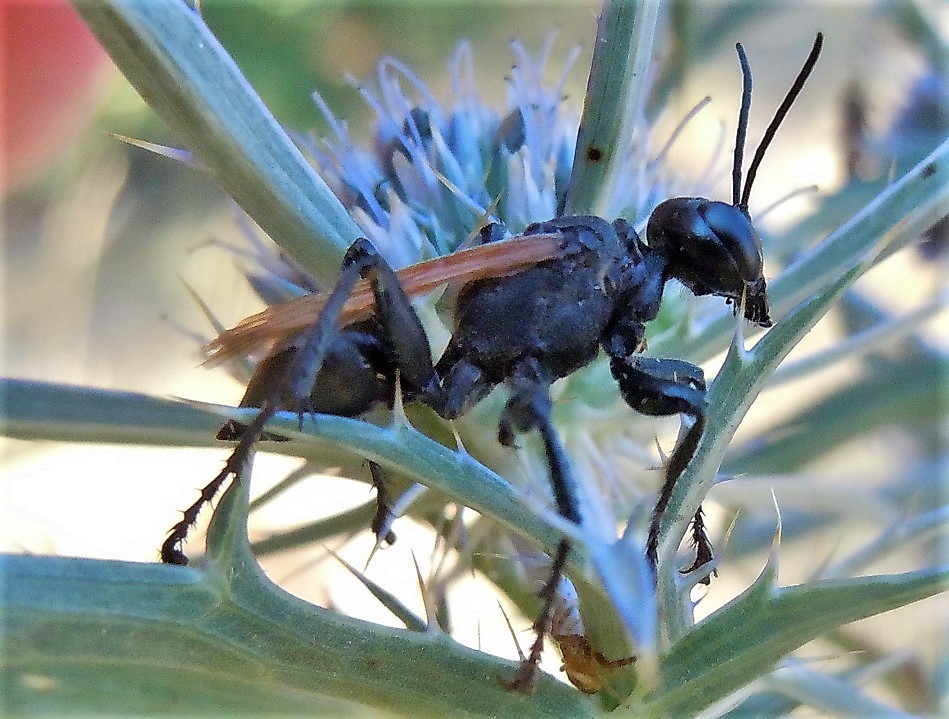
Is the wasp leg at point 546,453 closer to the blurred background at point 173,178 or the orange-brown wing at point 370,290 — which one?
the orange-brown wing at point 370,290

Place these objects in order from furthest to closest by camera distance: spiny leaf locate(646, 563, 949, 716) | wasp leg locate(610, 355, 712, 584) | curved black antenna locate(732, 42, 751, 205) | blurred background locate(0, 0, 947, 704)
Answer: blurred background locate(0, 0, 947, 704) < curved black antenna locate(732, 42, 751, 205) < wasp leg locate(610, 355, 712, 584) < spiny leaf locate(646, 563, 949, 716)

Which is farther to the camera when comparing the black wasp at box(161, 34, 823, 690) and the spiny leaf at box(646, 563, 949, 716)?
the black wasp at box(161, 34, 823, 690)

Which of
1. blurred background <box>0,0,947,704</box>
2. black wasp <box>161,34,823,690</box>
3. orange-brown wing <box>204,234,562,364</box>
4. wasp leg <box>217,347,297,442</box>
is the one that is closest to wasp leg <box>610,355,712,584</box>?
black wasp <box>161,34,823,690</box>

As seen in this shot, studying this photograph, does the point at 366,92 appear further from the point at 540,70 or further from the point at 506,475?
the point at 506,475

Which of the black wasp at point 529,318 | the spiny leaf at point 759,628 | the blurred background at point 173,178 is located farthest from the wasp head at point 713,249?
the blurred background at point 173,178

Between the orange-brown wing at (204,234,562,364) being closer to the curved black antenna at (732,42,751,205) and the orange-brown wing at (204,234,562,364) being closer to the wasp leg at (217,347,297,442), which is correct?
the wasp leg at (217,347,297,442)

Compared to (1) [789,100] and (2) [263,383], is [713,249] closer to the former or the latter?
(1) [789,100]

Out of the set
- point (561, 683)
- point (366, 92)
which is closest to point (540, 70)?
point (366, 92)

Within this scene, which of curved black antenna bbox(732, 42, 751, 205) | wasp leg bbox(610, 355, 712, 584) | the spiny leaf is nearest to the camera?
the spiny leaf
